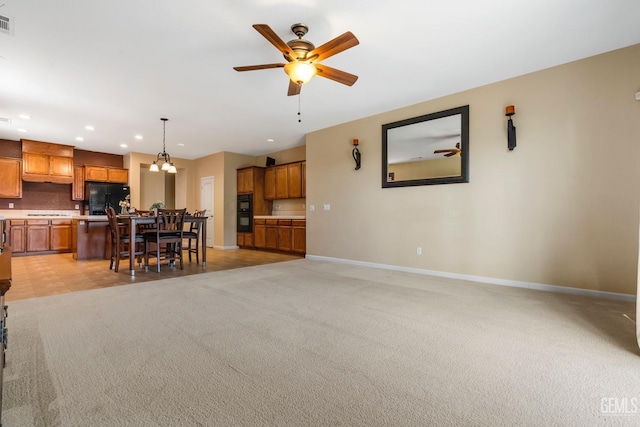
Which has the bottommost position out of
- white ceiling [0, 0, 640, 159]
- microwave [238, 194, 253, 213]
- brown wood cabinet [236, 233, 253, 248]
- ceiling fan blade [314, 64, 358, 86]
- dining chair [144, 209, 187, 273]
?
brown wood cabinet [236, 233, 253, 248]

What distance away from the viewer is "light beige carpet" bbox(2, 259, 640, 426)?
4.48ft

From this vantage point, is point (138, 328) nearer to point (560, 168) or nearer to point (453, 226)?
point (453, 226)

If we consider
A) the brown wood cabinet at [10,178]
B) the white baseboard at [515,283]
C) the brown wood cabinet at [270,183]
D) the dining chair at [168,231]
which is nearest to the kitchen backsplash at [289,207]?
the brown wood cabinet at [270,183]

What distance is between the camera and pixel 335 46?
2527mm

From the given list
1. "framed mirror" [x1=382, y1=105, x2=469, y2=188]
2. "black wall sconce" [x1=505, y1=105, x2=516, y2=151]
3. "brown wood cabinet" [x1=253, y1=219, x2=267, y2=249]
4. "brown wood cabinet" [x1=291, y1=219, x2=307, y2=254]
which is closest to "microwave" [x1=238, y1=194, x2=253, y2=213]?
"brown wood cabinet" [x1=253, y1=219, x2=267, y2=249]

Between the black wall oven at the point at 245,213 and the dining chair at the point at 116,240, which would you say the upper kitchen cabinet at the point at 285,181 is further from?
the dining chair at the point at 116,240

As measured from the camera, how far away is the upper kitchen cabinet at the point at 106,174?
767 centimetres

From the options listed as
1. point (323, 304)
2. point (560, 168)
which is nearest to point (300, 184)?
point (323, 304)

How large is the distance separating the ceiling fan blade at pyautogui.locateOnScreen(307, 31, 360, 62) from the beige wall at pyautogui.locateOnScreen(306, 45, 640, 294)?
8.14 ft

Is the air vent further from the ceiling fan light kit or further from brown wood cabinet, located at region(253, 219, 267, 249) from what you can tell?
brown wood cabinet, located at region(253, 219, 267, 249)

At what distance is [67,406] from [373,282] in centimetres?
321

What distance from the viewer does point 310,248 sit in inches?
247

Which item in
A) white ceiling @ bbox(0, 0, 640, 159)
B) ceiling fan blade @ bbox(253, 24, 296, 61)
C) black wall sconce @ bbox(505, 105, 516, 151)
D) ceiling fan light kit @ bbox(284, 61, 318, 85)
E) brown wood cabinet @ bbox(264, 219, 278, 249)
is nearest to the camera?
ceiling fan blade @ bbox(253, 24, 296, 61)

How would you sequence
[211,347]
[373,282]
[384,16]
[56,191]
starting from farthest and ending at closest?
[56,191] < [373,282] < [384,16] < [211,347]
